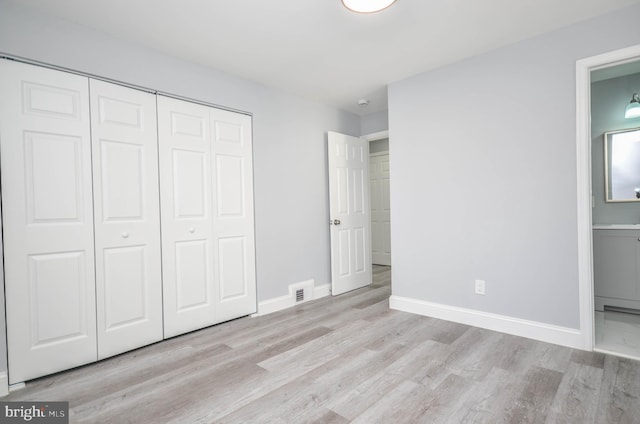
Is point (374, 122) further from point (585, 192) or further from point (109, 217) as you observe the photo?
point (109, 217)

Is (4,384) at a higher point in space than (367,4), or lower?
lower

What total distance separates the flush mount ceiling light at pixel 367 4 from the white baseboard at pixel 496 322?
8.64ft

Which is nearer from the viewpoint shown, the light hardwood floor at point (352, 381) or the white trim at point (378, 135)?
the light hardwood floor at point (352, 381)

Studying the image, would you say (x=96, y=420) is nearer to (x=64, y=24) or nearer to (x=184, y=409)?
(x=184, y=409)

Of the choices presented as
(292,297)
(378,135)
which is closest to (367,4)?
(378,135)

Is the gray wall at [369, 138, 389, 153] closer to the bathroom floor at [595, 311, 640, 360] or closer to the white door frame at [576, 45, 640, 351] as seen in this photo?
the white door frame at [576, 45, 640, 351]

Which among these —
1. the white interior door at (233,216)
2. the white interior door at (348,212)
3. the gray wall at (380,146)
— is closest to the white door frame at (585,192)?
the white interior door at (348,212)

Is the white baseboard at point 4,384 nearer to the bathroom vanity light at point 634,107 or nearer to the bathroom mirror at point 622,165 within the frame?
the bathroom mirror at point 622,165

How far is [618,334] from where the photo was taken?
2.65 metres

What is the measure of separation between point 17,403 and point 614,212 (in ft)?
17.4

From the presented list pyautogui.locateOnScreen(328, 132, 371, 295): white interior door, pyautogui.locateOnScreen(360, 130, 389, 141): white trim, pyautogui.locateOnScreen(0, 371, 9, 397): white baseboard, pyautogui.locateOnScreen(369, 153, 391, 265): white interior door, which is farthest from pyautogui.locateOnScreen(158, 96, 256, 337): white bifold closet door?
pyautogui.locateOnScreen(369, 153, 391, 265): white interior door

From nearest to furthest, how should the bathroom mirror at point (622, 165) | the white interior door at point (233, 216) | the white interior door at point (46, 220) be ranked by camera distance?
the white interior door at point (46, 220)
the white interior door at point (233, 216)
the bathroom mirror at point (622, 165)

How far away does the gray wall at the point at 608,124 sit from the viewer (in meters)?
3.30

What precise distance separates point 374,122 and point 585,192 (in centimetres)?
276
